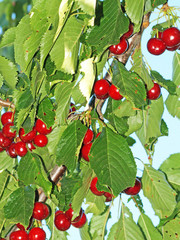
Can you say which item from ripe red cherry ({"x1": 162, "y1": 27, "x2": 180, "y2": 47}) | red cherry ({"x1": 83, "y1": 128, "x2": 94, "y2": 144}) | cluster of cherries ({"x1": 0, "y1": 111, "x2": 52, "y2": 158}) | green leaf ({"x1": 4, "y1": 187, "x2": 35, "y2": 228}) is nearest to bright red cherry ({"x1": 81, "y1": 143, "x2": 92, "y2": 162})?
red cherry ({"x1": 83, "y1": 128, "x2": 94, "y2": 144})

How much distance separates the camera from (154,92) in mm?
1742

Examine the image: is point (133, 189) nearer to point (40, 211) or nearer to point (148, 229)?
point (148, 229)

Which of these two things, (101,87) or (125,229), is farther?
(125,229)

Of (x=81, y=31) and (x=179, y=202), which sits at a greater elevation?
(x=81, y=31)

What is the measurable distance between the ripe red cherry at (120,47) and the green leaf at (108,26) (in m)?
0.19

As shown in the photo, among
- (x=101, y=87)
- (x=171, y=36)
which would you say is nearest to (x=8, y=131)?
(x=101, y=87)

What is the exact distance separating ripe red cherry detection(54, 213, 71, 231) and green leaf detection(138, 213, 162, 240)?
1.18 feet

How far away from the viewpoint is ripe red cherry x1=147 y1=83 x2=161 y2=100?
68.4 inches

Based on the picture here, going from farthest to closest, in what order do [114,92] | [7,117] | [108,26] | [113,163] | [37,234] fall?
[7,117], [37,234], [114,92], [113,163], [108,26]

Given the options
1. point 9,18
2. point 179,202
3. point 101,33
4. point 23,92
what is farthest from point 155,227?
point 9,18

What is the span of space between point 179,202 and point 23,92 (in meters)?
0.79

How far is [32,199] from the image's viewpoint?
1751mm

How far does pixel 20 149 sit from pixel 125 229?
60cm

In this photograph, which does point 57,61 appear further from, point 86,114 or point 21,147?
point 21,147
